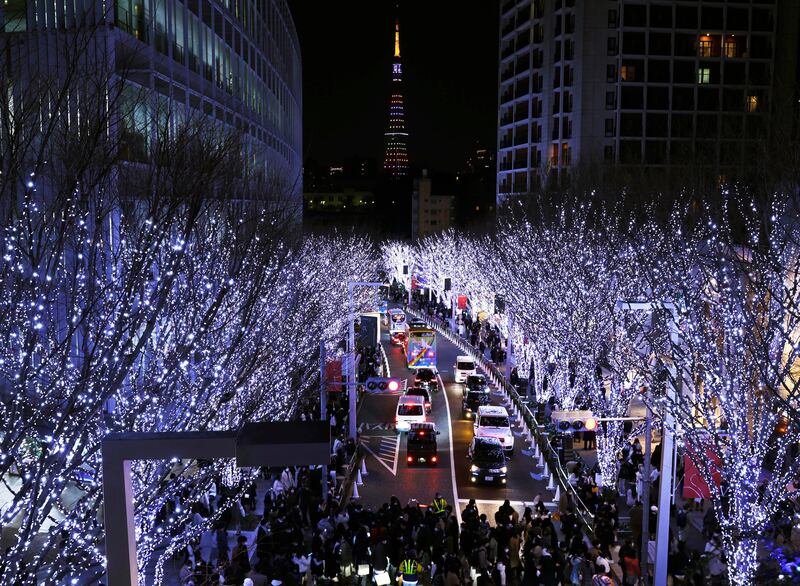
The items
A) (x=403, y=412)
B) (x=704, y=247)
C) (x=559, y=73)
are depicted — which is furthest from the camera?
(x=559, y=73)

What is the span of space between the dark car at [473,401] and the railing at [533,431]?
1141 millimetres

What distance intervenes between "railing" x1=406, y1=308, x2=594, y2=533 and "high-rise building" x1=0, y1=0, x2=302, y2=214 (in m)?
10.3

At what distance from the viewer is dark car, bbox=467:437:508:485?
60.4 feet

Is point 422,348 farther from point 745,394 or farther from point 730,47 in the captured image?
point 730,47

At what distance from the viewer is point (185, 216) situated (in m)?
12.1

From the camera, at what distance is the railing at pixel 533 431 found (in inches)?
609

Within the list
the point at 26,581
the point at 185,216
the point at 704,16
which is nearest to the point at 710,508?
the point at 185,216

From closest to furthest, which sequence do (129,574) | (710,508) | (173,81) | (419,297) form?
(129,574) < (710,508) < (173,81) < (419,297)

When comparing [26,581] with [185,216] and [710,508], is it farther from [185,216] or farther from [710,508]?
[710,508]

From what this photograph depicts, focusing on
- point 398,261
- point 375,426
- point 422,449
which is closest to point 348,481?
point 422,449

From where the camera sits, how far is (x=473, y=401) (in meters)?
25.9

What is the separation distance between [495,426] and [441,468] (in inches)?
103

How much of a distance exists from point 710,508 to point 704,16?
48.7 m

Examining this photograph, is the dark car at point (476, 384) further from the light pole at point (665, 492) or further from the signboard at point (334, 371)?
the light pole at point (665, 492)
